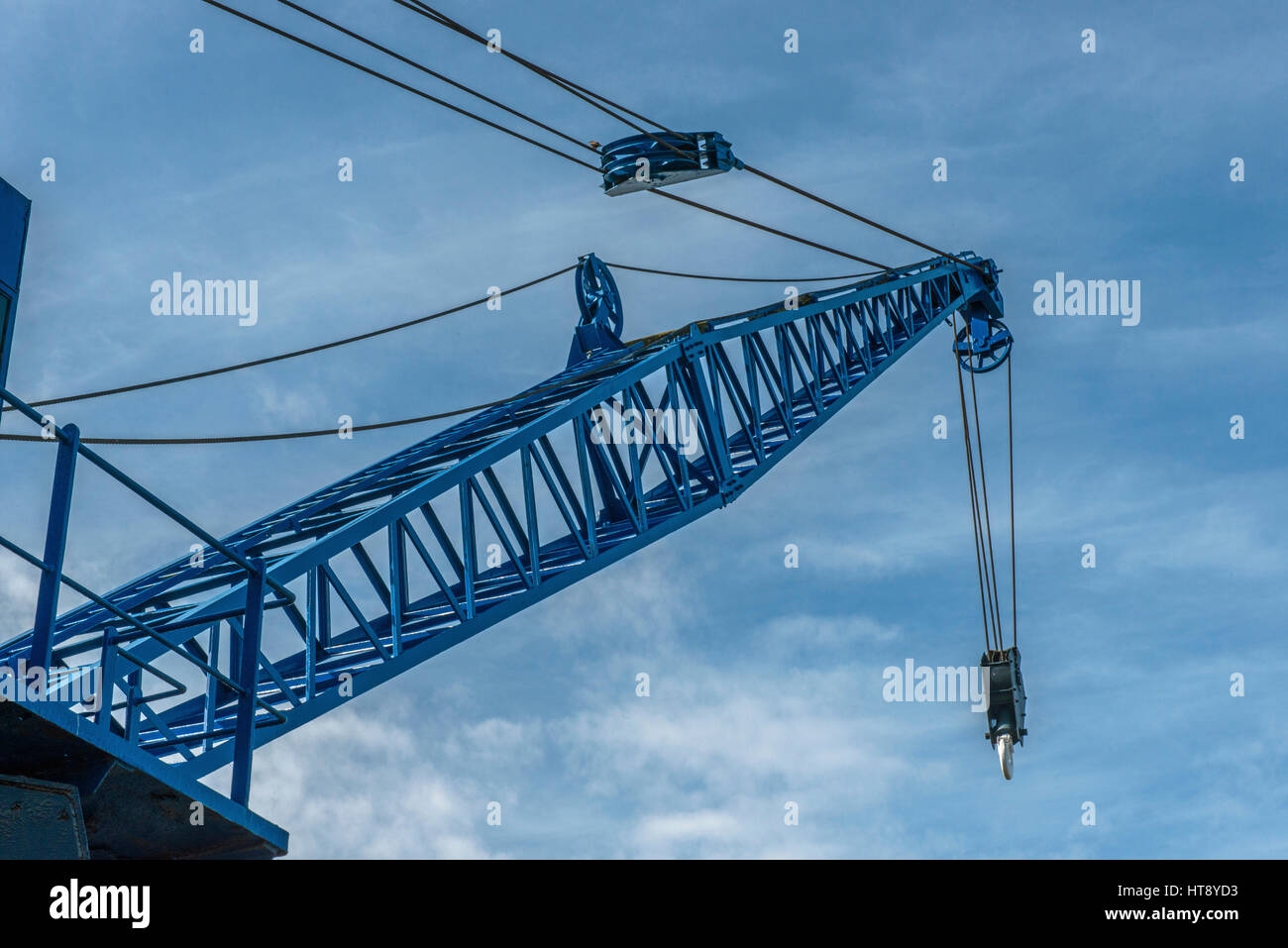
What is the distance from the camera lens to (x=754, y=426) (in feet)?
82.0

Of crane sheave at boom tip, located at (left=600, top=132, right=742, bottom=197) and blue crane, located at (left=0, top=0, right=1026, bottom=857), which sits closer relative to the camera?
blue crane, located at (left=0, top=0, right=1026, bottom=857)

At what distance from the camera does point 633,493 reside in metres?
22.4

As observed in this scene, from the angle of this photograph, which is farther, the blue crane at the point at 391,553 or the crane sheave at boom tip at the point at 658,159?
the crane sheave at boom tip at the point at 658,159
